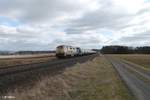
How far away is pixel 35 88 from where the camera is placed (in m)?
14.1

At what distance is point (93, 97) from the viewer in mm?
13523

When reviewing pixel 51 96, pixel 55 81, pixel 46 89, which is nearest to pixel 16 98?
pixel 51 96

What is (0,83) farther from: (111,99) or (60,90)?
(111,99)

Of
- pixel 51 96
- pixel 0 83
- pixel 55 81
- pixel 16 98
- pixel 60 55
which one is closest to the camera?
pixel 16 98

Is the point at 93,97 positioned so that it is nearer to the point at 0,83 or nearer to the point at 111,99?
the point at 111,99

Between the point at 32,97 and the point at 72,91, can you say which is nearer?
the point at 32,97

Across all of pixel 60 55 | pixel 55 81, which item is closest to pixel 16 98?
pixel 55 81

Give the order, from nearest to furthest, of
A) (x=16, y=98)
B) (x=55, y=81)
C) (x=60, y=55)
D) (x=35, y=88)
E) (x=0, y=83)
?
(x=16, y=98) < (x=35, y=88) < (x=0, y=83) < (x=55, y=81) < (x=60, y=55)

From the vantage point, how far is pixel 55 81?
17344mm

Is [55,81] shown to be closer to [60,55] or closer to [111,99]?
[111,99]

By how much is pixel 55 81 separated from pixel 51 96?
13.7 ft

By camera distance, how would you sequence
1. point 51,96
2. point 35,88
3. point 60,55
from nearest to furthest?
point 51,96
point 35,88
point 60,55

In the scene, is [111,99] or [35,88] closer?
[111,99]

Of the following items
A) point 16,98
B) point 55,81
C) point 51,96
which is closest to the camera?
point 16,98
